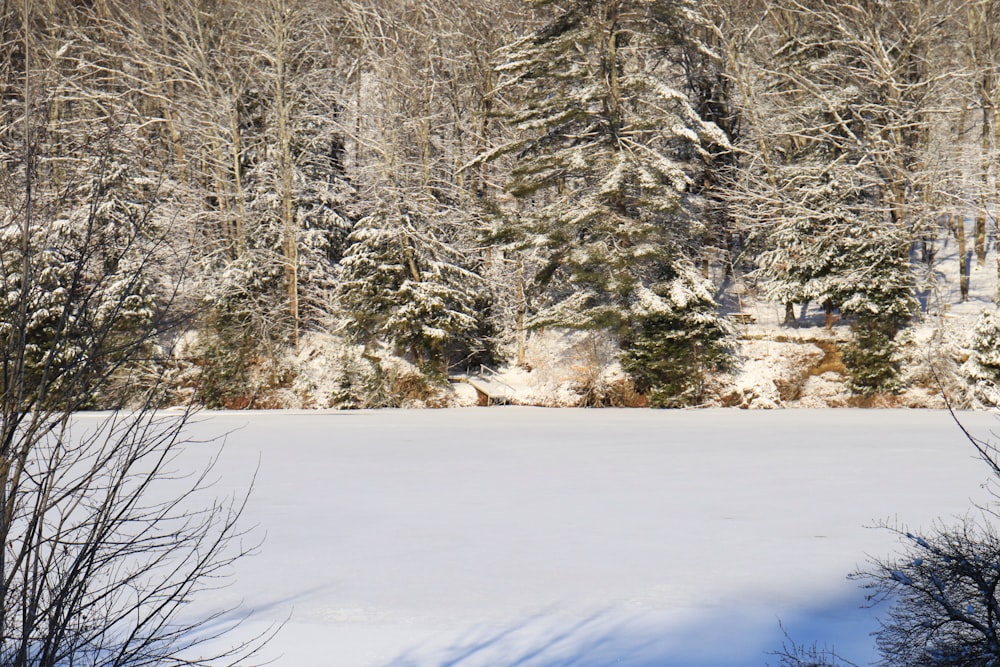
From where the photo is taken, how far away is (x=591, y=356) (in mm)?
21766

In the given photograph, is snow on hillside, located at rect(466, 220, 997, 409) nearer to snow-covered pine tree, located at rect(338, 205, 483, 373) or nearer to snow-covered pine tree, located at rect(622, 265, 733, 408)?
snow-covered pine tree, located at rect(622, 265, 733, 408)

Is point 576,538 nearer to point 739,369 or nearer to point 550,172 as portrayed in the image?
point 739,369

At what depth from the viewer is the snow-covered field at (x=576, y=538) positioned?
18.3ft

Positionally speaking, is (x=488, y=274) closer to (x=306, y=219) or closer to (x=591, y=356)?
(x=591, y=356)

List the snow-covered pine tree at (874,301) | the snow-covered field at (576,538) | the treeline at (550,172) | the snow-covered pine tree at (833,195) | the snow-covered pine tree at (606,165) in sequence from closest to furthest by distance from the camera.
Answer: the snow-covered field at (576,538)
the snow-covered pine tree at (874,301)
the snow-covered pine tree at (833,195)
the snow-covered pine tree at (606,165)
the treeline at (550,172)

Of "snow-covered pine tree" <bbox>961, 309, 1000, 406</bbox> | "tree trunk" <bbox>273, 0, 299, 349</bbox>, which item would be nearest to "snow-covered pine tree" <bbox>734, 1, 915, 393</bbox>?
"snow-covered pine tree" <bbox>961, 309, 1000, 406</bbox>

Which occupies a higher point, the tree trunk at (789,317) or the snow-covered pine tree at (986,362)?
the tree trunk at (789,317)

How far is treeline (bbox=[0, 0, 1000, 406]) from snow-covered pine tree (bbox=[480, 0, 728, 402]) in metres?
0.08

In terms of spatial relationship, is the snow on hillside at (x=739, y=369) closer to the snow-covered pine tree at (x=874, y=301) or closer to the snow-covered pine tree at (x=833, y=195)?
the snow-covered pine tree at (x=874, y=301)

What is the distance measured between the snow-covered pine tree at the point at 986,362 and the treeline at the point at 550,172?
1.64m

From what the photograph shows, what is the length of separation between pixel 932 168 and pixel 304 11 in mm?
17864

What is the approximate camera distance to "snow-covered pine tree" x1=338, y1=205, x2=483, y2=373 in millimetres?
22438

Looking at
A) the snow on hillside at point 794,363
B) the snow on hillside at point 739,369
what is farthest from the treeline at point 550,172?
the snow on hillside at point 794,363

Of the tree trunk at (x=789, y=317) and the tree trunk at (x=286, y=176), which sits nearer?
the tree trunk at (x=789, y=317)
